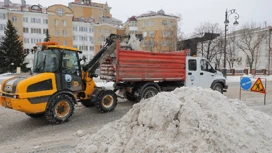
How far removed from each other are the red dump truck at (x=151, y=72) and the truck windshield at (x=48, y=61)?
2.30 metres

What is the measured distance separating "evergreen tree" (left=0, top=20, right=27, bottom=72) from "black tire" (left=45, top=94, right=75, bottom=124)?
3041 cm

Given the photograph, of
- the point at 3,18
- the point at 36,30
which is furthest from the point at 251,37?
the point at 3,18

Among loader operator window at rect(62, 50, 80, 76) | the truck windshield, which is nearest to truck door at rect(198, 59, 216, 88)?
loader operator window at rect(62, 50, 80, 76)

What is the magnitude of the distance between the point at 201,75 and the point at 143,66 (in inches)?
135

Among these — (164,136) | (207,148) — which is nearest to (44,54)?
(164,136)

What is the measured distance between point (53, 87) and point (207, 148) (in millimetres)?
4793

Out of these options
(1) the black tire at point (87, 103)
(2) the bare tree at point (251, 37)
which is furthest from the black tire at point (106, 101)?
(2) the bare tree at point (251, 37)

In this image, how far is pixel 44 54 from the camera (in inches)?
265

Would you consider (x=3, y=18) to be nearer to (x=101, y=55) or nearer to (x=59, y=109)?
(x=101, y=55)

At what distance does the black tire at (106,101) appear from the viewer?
772 cm

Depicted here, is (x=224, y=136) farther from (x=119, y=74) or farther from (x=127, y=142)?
(x=119, y=74)

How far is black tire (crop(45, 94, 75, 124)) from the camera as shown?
20.9 feet

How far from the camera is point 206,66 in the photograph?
10852 millimetres

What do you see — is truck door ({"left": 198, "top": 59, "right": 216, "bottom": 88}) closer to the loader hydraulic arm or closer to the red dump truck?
the red dump truck
